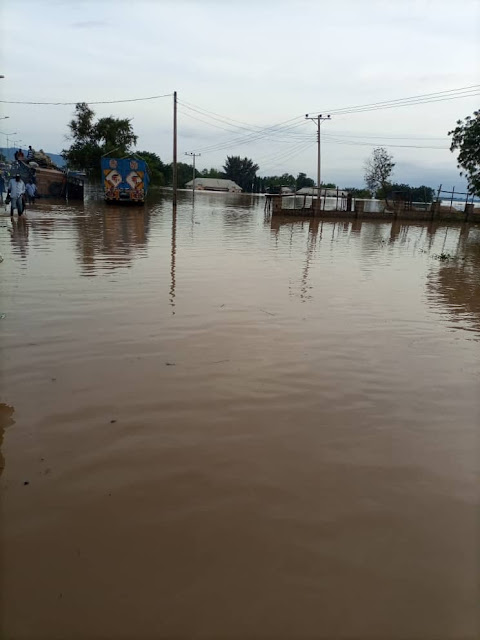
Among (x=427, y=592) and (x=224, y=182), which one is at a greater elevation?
(x=224, y=182)

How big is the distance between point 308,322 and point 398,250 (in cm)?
1110

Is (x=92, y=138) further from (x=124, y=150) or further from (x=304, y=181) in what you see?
(x=304, y=181)

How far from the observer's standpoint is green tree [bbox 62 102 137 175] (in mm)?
51000

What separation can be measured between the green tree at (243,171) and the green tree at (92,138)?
76337 millimetres

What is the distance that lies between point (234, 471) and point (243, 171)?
426ft

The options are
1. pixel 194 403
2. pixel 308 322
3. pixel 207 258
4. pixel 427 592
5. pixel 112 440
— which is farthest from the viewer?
pixel 207 258

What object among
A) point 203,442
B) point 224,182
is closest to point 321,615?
point 203,442

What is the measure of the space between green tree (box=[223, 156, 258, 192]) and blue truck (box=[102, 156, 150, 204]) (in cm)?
10176

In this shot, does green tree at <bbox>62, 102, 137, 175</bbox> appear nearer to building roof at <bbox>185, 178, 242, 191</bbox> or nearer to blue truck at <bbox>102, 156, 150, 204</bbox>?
blue truck at <bbox>102, 156, 150, 204</bbox>

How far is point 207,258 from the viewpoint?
11.4 metres

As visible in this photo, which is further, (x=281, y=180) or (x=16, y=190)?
(x=281, y=180)

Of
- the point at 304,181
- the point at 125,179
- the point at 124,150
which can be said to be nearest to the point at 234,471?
the point at 125,179

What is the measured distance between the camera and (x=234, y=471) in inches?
117

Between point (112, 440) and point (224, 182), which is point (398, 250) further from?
point (224, 182)
